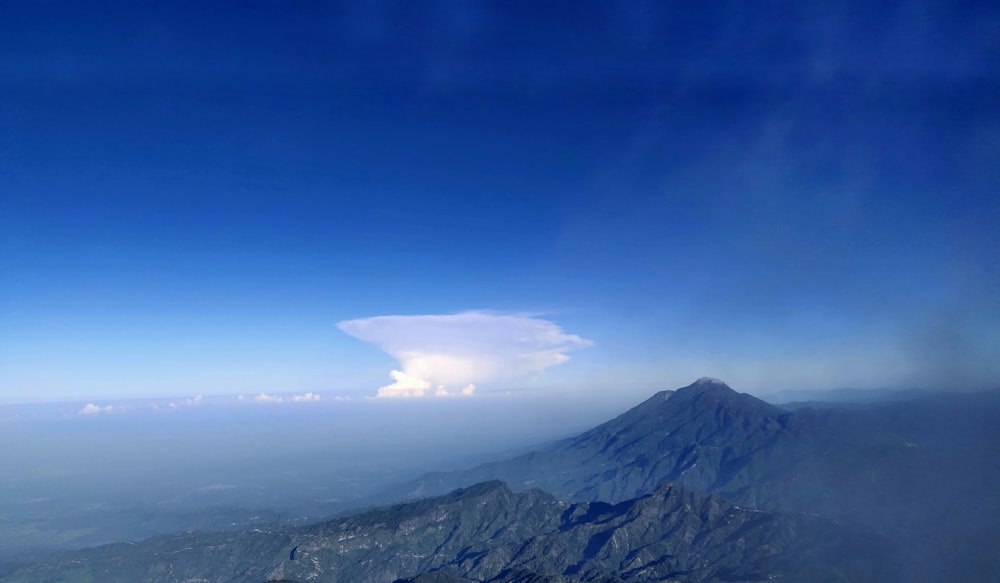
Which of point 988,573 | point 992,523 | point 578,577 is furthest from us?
point 992,523

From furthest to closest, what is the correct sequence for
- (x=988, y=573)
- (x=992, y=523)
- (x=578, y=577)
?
(x=992, y=523) < (x=578, y=577) < (x=988, y=573)

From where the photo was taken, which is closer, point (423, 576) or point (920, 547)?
point (423, 576)

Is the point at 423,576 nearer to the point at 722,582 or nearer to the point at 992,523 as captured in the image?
the point at 722,582

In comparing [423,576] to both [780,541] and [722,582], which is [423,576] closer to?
[722,582]

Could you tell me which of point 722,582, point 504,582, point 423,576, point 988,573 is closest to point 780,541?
point 722,582

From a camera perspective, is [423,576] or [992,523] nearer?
[423,576]

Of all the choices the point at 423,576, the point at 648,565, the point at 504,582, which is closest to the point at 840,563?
the point at 648,565

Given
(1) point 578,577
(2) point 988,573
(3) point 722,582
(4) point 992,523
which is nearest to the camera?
(2) point 988,573

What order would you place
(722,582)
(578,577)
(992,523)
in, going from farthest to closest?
(992,523)
(578,577)
(722,582)

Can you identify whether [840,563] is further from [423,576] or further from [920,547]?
[423,576]
